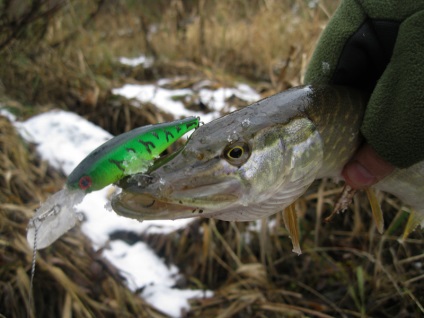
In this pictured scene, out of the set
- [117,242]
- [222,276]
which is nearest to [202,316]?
[222,276]

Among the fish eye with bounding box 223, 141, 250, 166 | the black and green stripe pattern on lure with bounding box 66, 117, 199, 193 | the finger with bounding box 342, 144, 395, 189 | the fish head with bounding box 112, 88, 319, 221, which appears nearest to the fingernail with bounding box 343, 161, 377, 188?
→ the finger with bounding box 342, 144, 395, 189

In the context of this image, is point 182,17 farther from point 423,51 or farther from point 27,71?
point 423,51

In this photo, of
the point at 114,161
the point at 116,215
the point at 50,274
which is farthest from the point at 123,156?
the point at 116,215

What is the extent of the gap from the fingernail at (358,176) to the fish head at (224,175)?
27 cm

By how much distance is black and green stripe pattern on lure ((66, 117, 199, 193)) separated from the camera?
814 mm

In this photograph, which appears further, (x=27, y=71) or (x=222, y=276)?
(x=27, y=71)

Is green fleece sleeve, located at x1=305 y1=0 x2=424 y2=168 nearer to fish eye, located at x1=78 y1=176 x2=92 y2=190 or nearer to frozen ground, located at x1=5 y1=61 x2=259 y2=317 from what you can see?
fish eye, located at x1=78 y1=176 x2=92 y2=190

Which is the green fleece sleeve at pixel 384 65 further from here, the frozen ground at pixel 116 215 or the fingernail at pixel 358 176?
the frozen ground at pixel 116 215

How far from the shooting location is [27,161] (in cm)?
204

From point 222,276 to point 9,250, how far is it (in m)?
0.99

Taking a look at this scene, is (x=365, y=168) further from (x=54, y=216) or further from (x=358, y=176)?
(x=54, y=216)

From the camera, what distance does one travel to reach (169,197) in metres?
0.76

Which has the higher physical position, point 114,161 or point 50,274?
point 114,161

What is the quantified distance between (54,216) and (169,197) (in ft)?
1.06
